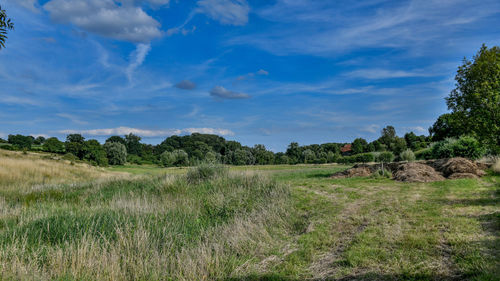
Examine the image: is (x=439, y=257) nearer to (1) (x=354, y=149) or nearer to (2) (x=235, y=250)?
(2) (x=235, y=250)

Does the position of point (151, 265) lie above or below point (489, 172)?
below

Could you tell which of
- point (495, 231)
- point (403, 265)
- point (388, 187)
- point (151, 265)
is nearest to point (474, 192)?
point (388, 187)

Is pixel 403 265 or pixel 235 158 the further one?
pixel 235 158

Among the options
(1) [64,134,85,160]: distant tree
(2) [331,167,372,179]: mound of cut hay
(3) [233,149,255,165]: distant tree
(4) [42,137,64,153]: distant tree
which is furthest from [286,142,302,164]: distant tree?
(2) [331,167,372,179]: mound of cut hay

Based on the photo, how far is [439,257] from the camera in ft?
15.2

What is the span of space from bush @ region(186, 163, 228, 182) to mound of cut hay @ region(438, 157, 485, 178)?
1170 cm

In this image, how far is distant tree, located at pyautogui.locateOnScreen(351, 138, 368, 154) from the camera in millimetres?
68688

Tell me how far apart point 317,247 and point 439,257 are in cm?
210

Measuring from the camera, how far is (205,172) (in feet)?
47.0

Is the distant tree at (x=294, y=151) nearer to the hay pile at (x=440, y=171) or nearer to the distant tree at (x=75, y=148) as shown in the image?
the distant tree at (x=75, y=148)

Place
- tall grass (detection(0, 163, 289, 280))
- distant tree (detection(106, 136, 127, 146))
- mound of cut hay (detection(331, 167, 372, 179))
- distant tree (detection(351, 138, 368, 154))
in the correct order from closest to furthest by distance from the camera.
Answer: tall grass (detection(0, 163, 289, 280)) < mound of cut hay (detection(331, 167, 372, 179)) < distant tree (detection(351, 138, 368, 154)) < distant tree (detection(106, 136, 127, 146))

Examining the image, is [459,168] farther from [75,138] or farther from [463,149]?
[75,138]

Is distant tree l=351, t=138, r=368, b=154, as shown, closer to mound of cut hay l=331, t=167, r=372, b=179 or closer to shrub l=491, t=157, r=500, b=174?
mound of cut hay l=331, t=167, r=372, b=179

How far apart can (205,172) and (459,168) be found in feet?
43.6
